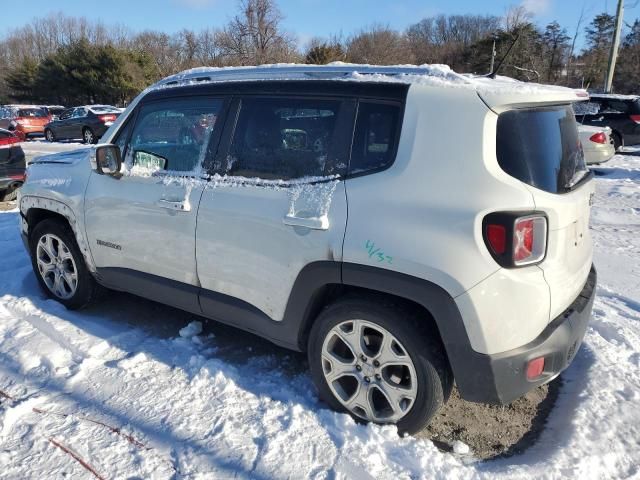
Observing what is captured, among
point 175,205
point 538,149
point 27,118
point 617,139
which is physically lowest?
point 617,139

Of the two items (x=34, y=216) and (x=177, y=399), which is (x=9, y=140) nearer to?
(x=34, y=216)

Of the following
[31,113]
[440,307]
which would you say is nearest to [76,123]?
[31,113]

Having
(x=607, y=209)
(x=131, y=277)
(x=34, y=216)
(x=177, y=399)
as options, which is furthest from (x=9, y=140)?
(x=607, y=209)

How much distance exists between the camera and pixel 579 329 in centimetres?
265

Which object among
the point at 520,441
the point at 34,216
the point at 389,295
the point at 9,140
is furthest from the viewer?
the point at 9,140

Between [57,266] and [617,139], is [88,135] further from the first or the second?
[617,139]

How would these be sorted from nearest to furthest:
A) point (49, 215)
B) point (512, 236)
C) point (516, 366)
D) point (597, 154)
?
1. point (512, 236)
2. point (516, 366)
3. point (49, 215)
4. point (597, 154)

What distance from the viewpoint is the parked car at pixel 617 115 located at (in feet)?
46.3

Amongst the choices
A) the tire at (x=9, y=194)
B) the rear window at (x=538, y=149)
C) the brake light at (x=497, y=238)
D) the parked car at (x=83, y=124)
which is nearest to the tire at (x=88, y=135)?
the parked car at (x=83, y=124)

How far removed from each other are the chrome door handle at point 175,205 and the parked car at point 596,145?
969cm

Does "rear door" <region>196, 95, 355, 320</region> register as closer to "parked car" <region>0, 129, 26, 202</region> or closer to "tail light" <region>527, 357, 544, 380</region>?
"tail light" <region>527, 357, 544, 380</region>

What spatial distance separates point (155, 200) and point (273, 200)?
979 millimetres

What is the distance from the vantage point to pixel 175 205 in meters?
3.21

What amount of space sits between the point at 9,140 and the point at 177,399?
740 centimetres
